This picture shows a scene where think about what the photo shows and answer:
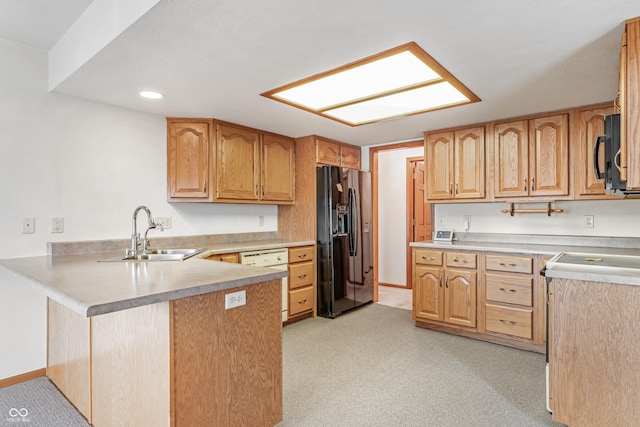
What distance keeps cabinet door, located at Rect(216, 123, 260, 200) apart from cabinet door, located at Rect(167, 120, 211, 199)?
0.14 metres

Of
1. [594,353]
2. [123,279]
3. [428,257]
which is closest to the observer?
[123,279]

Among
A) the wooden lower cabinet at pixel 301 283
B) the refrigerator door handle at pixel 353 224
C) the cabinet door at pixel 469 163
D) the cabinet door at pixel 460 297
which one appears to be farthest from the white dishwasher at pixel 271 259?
the cabinet door at pixel 469 163

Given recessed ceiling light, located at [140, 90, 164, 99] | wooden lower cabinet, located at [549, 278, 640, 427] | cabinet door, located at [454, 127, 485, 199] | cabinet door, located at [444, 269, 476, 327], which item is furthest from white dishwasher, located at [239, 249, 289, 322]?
wooden lower cabinet, located at [549, 278, 640, 427]

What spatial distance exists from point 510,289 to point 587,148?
1374mm

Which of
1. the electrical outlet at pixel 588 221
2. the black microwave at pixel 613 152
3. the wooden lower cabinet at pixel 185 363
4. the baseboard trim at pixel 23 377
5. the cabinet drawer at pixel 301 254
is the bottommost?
the baseboard trim at pixel 23 377

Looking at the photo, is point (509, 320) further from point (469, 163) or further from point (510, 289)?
point (469, 163)

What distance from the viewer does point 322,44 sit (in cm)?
190

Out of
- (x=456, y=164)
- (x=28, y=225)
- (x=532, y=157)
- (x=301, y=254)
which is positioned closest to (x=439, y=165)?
(x=456, y=164)

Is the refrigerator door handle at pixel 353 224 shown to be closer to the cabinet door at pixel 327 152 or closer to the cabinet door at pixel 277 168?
the cabinet door at pixel 327 152

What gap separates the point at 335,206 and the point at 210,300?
2.57 m

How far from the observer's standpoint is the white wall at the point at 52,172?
2.40 m

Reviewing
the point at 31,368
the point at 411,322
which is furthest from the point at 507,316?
the point at 31,368

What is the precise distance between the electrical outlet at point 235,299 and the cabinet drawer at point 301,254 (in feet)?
6.78

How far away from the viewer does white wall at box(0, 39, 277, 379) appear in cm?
240
